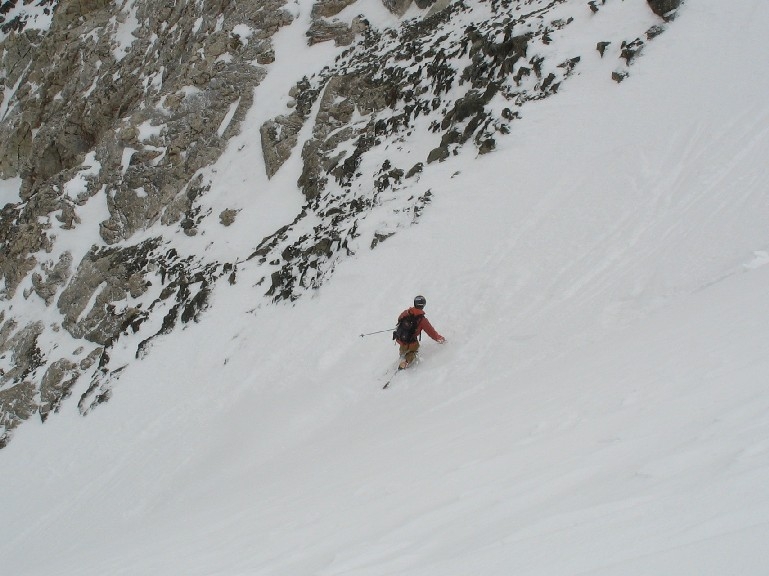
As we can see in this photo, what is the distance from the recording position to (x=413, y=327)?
28.3 feet

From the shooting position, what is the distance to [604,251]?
29.9 ft

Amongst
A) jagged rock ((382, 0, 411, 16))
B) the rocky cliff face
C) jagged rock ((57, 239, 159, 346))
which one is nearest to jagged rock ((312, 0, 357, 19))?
the rocky cliff face

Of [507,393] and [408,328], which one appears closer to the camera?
[507,393]

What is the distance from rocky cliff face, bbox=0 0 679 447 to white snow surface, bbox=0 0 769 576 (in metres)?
1.14

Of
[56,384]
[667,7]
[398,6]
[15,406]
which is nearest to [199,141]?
[398,6]

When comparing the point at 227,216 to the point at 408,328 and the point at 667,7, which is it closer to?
the point at 408,328

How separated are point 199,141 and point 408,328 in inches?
674

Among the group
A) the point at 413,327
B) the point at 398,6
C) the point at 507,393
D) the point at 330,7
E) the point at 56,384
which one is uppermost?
the point at 330,7

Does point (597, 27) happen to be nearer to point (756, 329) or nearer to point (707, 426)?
point (756, 329)

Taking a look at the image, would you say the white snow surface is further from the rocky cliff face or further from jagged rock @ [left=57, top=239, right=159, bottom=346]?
jagged rock @ [left=57, top=239, right=159, bottom=346]

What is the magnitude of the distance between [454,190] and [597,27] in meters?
6.33

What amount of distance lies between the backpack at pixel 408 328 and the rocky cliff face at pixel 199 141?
4.82 m

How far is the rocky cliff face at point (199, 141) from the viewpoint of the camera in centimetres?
1475

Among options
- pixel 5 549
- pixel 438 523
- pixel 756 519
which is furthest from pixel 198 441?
pixel 756 519
